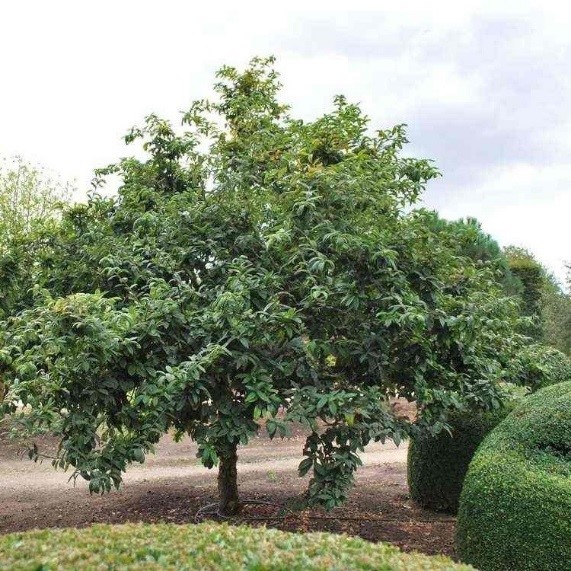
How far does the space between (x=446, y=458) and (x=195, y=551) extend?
4.84 metres

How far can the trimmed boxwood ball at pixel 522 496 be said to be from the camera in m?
4.53

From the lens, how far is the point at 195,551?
3023 mm

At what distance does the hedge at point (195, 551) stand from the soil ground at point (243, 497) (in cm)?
323

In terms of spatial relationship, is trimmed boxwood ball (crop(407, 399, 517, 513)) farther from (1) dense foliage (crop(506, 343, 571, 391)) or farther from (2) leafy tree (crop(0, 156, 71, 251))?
(2) leafy tree (crop(0, 156, 71, 251))

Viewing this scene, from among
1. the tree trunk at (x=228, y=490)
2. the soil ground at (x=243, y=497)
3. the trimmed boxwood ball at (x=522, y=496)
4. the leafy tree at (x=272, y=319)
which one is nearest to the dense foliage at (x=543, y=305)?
the soil ground at (x=243, y=497)

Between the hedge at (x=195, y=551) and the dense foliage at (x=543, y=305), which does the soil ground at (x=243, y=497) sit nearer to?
the hedge at (x=195, y=551)

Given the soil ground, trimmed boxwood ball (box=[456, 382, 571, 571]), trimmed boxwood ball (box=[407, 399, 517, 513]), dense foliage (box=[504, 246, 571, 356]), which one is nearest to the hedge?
trimmed boxwood ball (box=[456, 382, 571, 571])

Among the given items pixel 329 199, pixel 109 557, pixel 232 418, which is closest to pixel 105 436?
pixel 232 418

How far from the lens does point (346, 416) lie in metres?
5.12

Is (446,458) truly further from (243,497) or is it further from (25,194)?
(25,194)

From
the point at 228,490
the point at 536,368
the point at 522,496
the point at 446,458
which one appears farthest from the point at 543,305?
the point at 522,496

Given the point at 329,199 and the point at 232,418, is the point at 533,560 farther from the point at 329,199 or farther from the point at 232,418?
the point at 329,199

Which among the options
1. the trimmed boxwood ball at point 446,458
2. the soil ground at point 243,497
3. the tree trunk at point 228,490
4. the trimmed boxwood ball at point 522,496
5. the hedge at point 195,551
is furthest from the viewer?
the tree trunk at point 228,490

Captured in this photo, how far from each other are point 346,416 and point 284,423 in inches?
17.1
